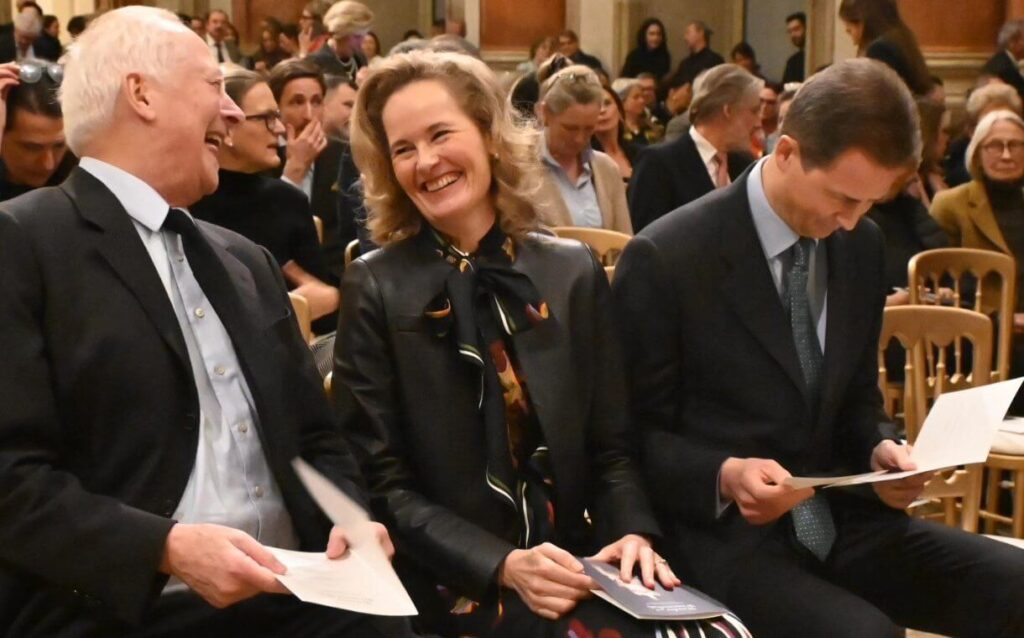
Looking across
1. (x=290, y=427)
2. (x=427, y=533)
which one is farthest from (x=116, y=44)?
(x=427, y=533)

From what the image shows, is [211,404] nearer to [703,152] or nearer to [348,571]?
[348,571]

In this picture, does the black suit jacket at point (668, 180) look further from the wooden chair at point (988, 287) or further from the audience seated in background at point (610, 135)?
the audience seated in background at point (610, 135)

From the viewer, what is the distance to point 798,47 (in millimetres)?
12820

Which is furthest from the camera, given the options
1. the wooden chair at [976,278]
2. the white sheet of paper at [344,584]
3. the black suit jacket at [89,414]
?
the wooden chair at [976,278]

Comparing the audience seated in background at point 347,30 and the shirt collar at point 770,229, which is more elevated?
the shirt collar at point 770,229

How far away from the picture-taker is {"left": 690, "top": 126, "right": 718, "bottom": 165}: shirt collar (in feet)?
18.6

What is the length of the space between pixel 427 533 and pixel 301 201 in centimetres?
212

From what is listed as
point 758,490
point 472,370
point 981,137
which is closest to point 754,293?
point 758,490

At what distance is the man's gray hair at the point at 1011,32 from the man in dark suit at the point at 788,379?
Answer: 24.5ft

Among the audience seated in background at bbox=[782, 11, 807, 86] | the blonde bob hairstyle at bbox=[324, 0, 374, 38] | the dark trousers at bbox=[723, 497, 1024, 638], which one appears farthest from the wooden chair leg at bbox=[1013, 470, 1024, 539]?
the audience seated in background at bbox=[782, 11, 807, 86]

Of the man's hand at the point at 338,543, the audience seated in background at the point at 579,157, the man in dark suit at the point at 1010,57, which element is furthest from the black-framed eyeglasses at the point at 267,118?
the man in dark suit at the point at 1010,57

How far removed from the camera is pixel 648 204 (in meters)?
5.60

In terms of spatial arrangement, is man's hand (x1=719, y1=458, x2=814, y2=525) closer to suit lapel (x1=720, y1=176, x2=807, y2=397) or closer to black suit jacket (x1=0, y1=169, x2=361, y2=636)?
suit lapel (x1=720, y1=176, x2=807, y2=397)

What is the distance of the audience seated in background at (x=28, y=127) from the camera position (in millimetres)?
3410
